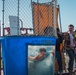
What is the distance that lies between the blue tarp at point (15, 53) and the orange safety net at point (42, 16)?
108 centimetres

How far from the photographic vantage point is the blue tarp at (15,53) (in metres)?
6.49

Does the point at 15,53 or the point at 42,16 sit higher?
the point at 42,16

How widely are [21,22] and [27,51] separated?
115cm

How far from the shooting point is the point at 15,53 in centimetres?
652

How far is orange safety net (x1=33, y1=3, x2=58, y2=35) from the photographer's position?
7.64 meters

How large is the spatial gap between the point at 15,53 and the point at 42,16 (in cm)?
173

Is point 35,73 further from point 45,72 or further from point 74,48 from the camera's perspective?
point 74,48

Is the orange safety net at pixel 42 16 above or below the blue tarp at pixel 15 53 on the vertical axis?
above

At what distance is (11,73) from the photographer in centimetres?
653

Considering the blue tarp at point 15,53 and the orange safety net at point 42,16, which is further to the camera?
the orange safety net at point 42,16

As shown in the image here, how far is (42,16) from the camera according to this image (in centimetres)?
783

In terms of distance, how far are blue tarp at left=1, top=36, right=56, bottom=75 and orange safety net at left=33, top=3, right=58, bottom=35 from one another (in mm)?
1080

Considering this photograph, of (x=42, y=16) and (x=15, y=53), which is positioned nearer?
(x=15, y=53)

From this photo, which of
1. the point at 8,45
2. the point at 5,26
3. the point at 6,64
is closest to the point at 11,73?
the point at 6,64
